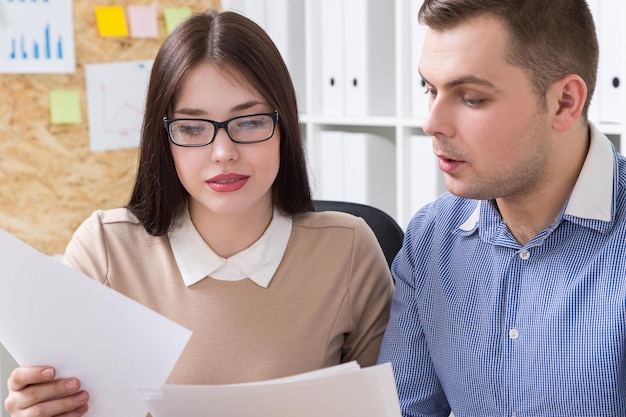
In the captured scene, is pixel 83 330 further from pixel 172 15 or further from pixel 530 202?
pixel 172 15

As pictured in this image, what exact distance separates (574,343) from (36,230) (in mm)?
2035

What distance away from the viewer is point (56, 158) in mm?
2709

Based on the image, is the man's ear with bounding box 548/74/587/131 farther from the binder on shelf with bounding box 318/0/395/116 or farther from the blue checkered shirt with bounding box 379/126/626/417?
the binder on shelf with bounding box 318/0/395/116

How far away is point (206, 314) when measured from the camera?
1248mm

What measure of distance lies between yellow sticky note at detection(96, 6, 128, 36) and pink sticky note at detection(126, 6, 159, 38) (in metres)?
0.03

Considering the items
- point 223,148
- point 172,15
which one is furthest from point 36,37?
point 223,148

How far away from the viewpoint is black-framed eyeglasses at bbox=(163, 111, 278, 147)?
3.90 feet

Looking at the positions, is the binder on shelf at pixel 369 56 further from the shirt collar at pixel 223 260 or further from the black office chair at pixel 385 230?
the shirt collar at pixel 223 260

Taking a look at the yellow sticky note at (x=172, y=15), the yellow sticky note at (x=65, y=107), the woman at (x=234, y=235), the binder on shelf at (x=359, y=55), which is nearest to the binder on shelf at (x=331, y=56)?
the binder on shelf at (x=359, y=55)

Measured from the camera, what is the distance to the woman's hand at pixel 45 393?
3.42ft

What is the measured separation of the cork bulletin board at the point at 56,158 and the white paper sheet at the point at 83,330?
1.68 m

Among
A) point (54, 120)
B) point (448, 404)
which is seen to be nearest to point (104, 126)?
point (54, 120)

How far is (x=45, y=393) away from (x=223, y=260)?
1.12ft

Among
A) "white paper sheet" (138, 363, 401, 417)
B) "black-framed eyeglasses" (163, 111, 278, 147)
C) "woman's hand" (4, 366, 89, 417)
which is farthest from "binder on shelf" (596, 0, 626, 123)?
"woman's hand" (4, 366, 89, 417)
